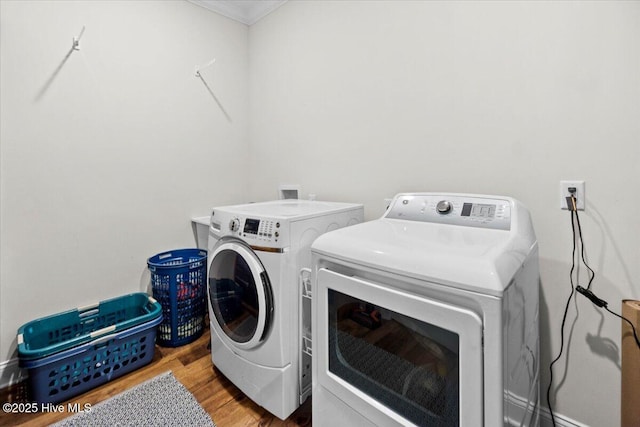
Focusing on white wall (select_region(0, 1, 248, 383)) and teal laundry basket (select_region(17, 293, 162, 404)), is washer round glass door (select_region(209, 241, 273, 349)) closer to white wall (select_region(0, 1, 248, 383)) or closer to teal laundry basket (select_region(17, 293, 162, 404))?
teal laundry basket (select_region(17, 293, 162, 404))

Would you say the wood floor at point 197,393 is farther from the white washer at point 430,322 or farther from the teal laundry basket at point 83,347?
the white washer at point 430,322

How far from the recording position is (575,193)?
1.10 m

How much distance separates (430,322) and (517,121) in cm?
100

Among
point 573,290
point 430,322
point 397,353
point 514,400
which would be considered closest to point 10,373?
point 397,353

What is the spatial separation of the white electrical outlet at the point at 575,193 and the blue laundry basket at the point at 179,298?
2.01m

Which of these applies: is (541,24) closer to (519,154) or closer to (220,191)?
(519,154)

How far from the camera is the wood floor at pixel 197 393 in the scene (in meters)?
1.32

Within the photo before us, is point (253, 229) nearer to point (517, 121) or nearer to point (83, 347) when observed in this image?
point (83, 347)

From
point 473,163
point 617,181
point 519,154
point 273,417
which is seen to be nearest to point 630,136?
point 617,181

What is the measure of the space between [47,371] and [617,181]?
2.57m

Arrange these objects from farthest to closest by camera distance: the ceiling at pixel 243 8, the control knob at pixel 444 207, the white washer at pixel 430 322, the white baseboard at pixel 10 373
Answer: the ceiling at pixel 243 8 < the white baseboard at pixel 10 373 < the control knob at pixel 444 207 < the white washer at pixel 430 322

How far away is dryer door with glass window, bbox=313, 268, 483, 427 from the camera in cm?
67

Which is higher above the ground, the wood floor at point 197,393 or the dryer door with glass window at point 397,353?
the dryer door with glass window at point 397,353

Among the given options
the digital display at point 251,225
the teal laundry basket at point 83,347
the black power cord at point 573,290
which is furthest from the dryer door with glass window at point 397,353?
the teal laundry basket at point 83,347
